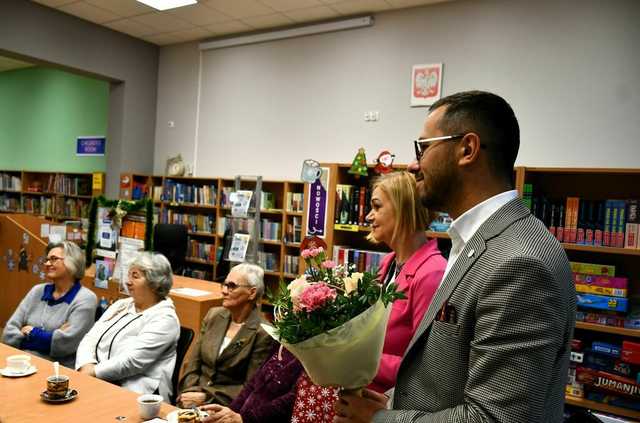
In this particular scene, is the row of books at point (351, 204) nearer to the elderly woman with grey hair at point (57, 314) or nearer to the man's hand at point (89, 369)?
the elderly woman with grey hair at point (57, 314)

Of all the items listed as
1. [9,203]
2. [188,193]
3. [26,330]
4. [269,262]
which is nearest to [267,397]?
[26,330]

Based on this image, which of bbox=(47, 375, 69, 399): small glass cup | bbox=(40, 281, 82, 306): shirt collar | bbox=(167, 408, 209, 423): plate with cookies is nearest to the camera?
bbox=(167, 408, 209, 423): plate with cookies

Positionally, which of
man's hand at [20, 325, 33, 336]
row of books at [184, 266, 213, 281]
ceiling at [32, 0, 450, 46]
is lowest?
row of books at [184, 266, 213, 281]

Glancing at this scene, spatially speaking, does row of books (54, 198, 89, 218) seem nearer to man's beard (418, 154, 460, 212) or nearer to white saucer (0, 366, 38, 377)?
white saucer (0, 366, 38, 377)

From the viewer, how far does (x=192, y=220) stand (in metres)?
6.50

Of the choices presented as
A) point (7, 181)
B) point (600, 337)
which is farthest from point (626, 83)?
point (7, 181)

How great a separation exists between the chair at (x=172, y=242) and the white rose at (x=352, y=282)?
5.18 meters

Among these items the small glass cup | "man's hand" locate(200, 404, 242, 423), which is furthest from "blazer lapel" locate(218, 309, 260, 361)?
the small glass cup

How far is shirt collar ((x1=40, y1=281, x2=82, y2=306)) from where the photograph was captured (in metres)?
3.35

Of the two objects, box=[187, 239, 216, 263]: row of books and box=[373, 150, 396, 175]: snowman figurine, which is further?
box=[187, 239, 216, 263]: row of books

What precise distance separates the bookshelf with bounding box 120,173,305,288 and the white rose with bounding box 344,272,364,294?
437 cm

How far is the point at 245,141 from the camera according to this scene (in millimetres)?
6426

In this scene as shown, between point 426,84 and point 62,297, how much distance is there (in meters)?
3.85

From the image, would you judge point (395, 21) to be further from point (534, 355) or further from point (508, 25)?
point (534, 355)
